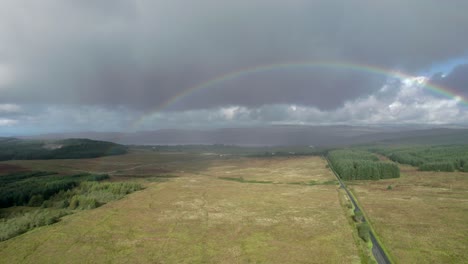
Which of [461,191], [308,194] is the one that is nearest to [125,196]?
[308,194]

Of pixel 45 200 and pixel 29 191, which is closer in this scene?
pixel 45 200

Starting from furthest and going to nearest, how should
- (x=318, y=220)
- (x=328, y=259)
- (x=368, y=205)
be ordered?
(x=368, y=205) < (x=318, y=220) < (x=328, y=259)

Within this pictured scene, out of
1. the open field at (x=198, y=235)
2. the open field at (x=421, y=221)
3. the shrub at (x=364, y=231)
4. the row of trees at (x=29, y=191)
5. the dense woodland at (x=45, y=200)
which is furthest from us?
the row of trees at (x=29, y=191)

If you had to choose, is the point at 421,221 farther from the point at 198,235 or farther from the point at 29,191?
the point at 29,191

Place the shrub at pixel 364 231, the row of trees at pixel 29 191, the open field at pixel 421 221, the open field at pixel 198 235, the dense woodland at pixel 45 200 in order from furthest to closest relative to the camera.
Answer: the row of trees at pixel 29 191 < the dense woodland at pixel 45 200 < the shrub at pixel 364 231 < the open field at pixel 198 235 < the open field at pixel 421 221

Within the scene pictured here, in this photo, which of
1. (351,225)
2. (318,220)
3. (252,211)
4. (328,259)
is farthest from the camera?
(252,211)

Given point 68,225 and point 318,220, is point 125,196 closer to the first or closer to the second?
point 68,225

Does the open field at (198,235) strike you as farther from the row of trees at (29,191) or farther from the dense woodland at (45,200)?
the row of trees at (29,191)

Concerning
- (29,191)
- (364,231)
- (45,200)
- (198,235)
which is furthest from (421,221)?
(29,191)

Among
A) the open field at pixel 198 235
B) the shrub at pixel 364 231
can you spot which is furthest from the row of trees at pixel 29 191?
the shrub at pixel 364 231
